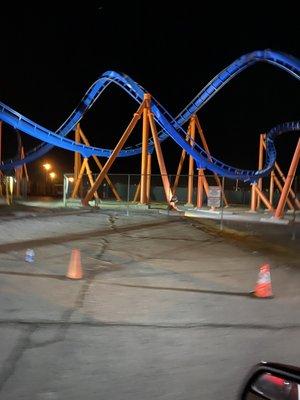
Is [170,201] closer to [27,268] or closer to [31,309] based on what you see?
[27,268]

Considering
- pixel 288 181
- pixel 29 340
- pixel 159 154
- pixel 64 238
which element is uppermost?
pixel 159 154

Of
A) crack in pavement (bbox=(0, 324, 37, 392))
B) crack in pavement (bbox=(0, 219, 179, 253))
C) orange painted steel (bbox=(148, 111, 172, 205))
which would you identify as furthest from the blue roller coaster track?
crack in pavement (bbox=(0, 324, 37, 392))

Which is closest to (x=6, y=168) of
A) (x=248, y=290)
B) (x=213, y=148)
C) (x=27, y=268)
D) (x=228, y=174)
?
(x=228, y=174)

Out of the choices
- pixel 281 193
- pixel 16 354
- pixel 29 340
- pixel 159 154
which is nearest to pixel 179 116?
pixel 159 154

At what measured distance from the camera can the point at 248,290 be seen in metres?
10.7

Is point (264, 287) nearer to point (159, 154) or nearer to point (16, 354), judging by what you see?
point (16, 354)

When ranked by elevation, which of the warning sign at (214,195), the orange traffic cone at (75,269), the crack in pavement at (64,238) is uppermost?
the warning sign at (214,195)

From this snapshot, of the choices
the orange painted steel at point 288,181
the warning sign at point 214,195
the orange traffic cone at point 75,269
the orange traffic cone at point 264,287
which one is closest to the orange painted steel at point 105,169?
the orange painted steel at point 288,181

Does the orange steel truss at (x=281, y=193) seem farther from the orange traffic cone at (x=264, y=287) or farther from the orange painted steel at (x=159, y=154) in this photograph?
the orange traffic cone at (x=264, y=287)

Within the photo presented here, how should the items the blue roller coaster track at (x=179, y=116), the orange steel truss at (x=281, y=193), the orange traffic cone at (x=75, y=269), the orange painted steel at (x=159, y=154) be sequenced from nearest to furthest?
the orange traffic cone at (x=75, y=269) < the orange steel truss at (x=281, y=193) < the orange painted steel at (x=159, y=154) < the blue roller coaster track at (x=179, y=116)

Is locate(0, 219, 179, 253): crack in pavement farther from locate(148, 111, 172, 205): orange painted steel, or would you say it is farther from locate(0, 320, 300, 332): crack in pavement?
locate(148, 111, 172, 205): orange painted steel

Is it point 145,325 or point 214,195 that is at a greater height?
point 214,195

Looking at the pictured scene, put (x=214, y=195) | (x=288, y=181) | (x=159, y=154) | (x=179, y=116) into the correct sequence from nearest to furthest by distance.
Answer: (x=214, y=195) < (x=288, y=181) < (x=159, y=154) < (x=179, y=116)

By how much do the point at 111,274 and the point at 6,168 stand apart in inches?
1538
